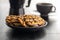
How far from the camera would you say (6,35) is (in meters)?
0.79

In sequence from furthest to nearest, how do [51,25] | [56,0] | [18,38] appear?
[56,0] → [51,25] → [18,38]

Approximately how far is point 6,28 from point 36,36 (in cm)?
17

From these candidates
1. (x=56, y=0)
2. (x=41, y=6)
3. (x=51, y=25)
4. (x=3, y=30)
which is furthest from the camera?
A: (x=56, y=0)

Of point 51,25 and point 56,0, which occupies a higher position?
point 56,0

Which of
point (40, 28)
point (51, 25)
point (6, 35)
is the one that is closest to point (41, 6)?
point (51, 25)

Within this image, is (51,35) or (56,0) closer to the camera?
(51,35)

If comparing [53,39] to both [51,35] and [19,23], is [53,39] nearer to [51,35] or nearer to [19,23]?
[51,35]

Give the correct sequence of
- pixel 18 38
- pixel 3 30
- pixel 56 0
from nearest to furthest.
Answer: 1. pixel 18 38
2. pixel 3 30
3. pixel 56 0

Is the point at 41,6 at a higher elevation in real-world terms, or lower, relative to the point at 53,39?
higher

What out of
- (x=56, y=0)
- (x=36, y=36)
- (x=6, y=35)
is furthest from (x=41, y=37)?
(x=56, y=0)

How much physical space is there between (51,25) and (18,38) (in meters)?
0.27

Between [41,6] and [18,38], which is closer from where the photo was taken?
[18,38]

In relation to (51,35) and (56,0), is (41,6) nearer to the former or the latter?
(51,35)

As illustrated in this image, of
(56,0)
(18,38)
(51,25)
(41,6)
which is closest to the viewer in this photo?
(18,38)
